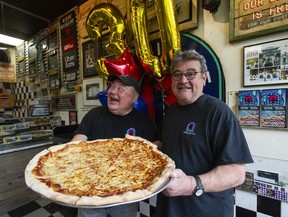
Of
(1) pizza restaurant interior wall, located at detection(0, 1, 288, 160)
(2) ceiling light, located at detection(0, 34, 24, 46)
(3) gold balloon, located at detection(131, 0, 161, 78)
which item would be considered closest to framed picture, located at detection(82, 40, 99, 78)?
(3) gold balloon, located at detection(131, 0, 161, 78)

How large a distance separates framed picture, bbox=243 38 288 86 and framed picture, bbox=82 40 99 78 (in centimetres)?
153

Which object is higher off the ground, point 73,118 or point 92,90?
point 92,90

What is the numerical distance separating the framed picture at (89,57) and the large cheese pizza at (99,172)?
1.20 m

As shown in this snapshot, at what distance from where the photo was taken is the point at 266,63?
103 centimetres

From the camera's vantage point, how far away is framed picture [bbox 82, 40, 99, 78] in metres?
2.08

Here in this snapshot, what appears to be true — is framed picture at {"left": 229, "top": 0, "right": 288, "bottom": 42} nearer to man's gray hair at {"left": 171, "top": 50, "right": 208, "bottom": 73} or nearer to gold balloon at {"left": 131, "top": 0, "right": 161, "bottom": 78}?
man's gray hair at {"left": 171, "top": 50, "right": 208, "bottom": 73}

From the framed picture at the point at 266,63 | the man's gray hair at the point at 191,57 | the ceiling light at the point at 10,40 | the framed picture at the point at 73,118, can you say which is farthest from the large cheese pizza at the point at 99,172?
the ceiling light at the point at 10,40

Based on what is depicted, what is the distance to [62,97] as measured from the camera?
259cm

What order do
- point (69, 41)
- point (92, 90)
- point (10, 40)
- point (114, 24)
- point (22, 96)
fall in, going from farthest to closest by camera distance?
point (22, 96), point (10, 40), point (69, 41), point (92, 90), point (114, 24)

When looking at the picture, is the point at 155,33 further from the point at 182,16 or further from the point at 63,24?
the point at 63,24

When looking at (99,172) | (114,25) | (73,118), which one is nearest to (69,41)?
(73,118)

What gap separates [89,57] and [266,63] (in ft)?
5.84

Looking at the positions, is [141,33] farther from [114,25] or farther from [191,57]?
[191,57]

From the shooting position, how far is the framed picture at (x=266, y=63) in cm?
98
